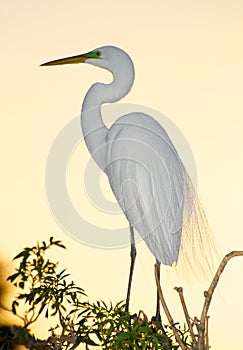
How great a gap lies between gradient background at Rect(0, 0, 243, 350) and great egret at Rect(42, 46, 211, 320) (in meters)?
0.29

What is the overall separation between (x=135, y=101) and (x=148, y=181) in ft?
1.37

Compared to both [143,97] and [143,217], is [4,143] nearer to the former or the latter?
[143,97]

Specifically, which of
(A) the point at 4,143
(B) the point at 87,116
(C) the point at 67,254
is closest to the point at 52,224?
(C) the point at 67,254

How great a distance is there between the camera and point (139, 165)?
78.6 inches

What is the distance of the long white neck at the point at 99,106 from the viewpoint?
2016 mm

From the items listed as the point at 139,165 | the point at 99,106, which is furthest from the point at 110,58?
the point at 139,165

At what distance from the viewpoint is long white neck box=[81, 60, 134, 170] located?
6.61ft

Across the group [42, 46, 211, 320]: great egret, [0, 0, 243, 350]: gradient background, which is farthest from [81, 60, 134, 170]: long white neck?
[0, 0, 243, 350]: gradient background

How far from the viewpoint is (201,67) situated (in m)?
2.39

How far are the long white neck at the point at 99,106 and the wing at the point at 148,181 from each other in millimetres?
32

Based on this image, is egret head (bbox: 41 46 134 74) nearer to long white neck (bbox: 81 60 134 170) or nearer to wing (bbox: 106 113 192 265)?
long white neck (bbox: 81 60 134 170)

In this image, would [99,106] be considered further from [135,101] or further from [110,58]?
[135,101]

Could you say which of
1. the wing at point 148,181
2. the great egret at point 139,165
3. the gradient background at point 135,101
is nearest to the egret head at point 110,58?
the great egret at point 139,165

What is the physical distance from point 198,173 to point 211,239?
0.83 feet
